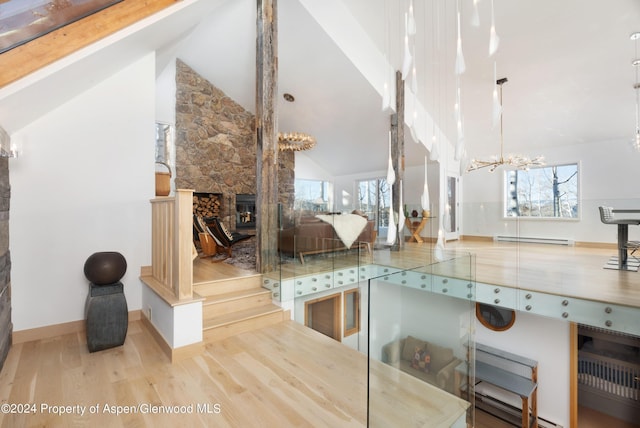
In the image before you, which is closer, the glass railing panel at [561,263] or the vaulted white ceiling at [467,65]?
the glass railing panel at [561,263]

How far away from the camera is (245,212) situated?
25.0 feet

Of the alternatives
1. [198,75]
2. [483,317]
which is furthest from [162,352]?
[198,75]

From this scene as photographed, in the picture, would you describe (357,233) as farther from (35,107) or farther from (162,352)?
(35,107)

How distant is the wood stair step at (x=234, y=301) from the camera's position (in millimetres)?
3059

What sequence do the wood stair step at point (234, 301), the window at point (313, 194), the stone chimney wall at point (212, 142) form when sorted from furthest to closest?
the window at point (313, 194)
the stone chimney wall at point (212, 142)
the wood stair step at point (234, 301)

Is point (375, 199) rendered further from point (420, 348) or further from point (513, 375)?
point (420, 348)

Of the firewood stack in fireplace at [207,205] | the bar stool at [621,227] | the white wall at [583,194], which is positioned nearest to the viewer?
the bar stool at [621,227]

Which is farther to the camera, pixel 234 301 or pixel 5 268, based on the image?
pixel 234 301

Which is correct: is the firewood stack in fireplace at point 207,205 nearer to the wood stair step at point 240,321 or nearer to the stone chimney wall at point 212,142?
the stone chimney wall at point 212,142

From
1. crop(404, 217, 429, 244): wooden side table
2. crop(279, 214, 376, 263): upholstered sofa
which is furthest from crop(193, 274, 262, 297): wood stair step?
crop(404, 217, 429, 244): wooden side table

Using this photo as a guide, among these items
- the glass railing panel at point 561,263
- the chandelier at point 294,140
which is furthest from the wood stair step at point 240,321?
the chandelier at point 294,140

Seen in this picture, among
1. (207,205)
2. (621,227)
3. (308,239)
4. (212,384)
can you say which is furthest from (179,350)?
(621,227)

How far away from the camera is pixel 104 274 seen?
287 cm

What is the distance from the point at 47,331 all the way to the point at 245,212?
489 centimetres
